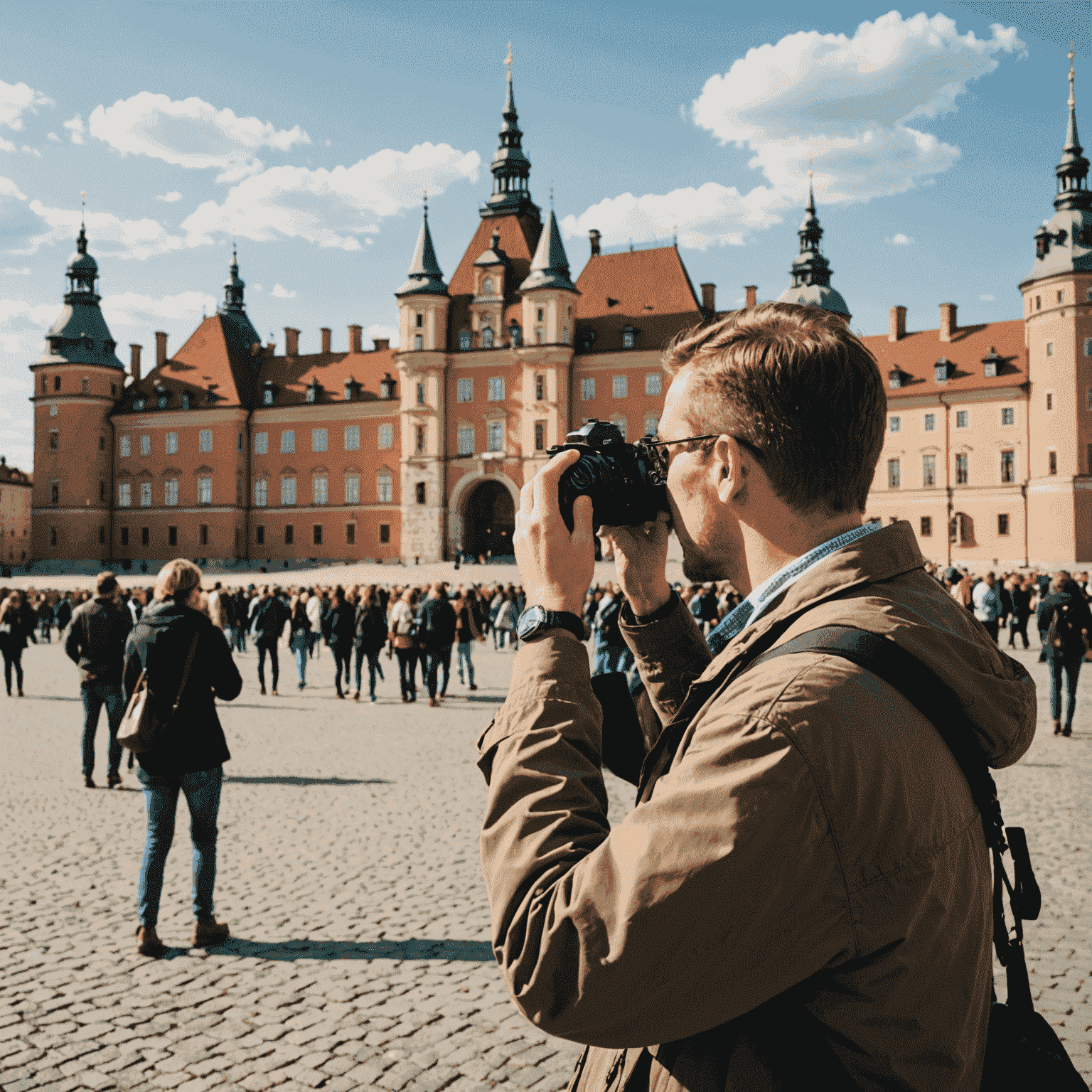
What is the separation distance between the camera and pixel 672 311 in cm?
5834

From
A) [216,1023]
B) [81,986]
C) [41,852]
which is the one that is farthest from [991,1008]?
[41,852]

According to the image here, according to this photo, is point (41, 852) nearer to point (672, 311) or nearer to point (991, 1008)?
point (991, 1008)

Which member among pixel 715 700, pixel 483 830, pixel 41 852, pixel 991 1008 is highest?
pixel 715 700

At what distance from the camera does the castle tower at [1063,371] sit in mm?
49406

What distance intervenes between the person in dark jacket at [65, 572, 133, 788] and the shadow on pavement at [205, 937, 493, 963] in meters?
4.45

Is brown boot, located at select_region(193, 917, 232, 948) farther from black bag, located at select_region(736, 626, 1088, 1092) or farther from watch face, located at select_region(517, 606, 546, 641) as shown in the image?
black bag, located at select_region(736, 626, 1088, 1092)

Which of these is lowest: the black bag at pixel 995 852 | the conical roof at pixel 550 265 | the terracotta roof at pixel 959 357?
the black bag at pixel 995 852

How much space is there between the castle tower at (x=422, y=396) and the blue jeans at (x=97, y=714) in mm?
47905

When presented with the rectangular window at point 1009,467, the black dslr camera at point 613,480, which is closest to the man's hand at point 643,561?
the black dslr camera at point 613,480

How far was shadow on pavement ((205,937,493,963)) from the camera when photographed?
4.80 meters

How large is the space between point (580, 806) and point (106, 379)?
71686 millimetres

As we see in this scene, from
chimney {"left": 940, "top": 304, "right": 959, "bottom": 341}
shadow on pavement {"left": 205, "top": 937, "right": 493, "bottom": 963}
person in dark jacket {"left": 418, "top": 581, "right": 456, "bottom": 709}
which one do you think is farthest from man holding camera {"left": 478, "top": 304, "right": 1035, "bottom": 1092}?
chimney {"left": 940, "top": 304, "right": 959, "bottom": 341}

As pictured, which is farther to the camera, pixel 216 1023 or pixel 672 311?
pixel 672 311

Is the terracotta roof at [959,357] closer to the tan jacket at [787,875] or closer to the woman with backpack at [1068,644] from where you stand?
the woman with backpack at [1068,644]
